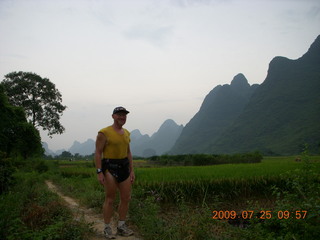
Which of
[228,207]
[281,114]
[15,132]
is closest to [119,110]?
[228,207]

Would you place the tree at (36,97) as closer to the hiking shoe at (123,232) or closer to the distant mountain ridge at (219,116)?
the hiking shoe at (123,232)

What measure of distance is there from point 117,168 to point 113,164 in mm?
92

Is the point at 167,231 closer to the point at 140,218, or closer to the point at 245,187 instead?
the point at 140,218

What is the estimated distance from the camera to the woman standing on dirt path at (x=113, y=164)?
395 centimetres

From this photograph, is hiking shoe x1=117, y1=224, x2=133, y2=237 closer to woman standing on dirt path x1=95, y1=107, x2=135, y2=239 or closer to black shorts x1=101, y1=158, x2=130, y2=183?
woman standing on dirt path x1=95, y1=107, x2=135, y2=239

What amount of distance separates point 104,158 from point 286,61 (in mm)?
144483

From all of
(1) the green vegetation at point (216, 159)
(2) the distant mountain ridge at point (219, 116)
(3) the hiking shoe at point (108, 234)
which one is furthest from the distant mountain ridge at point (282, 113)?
(3) the hiking shoe at point (108, 234)

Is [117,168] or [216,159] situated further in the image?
[216,159]

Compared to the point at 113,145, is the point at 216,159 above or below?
below

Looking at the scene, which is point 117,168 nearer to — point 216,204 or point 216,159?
point 216,204

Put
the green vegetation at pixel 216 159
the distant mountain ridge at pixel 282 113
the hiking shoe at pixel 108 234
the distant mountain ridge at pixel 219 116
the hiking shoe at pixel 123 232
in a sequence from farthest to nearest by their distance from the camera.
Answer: the distant mountain ridge at pixel 219 116 < the distant mountain ridge at pixel 282 113 < the green vegetation at pixel 216 159 < the hiking shoe at pixel 123 232 < the hiking shoe at pixel 108 234

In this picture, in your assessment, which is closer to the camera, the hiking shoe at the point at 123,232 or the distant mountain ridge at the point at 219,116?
the hiking shoe at the point at 123,232

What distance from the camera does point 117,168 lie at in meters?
4.02

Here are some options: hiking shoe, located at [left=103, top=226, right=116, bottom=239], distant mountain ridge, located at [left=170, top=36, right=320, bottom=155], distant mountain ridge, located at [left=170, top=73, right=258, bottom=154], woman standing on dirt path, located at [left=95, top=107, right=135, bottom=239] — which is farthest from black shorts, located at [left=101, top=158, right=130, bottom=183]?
distant mountain ridge, located at [left=170, top=73, right=258, bottom=154]
